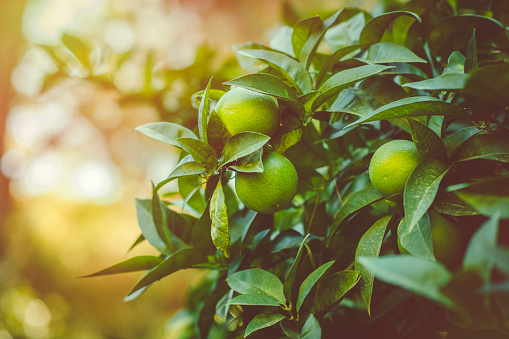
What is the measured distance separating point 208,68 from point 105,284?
4.27 meters

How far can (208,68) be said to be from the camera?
3.82 feet

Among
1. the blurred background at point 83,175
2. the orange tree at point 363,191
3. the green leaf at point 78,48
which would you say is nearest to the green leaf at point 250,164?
the orange tree at point 363,191

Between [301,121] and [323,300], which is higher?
[301,121]

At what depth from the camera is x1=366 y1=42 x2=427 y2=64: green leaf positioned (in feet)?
1.60

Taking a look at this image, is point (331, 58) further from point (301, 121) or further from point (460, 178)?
point (460, 178)

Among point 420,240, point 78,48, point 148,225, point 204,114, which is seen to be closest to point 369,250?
point 420,240

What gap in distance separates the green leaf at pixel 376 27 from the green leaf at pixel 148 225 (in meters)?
0.49

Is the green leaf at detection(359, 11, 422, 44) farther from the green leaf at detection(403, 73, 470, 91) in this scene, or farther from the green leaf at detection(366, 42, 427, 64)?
the green leaf at detection(403, 73, 470, 91)

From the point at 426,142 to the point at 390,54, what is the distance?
7.2 inches

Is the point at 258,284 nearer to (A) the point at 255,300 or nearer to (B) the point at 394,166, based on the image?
(A) the point at 255,300

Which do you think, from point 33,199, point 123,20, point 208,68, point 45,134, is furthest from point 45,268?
point 208,68

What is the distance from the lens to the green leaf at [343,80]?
431 mm

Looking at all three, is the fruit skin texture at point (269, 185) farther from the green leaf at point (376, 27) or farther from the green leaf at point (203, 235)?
the green leaf at point (376, 27)

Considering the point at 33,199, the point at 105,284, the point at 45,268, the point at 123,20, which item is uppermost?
the point at 123,20
